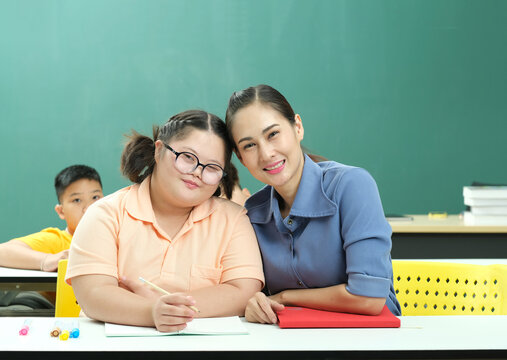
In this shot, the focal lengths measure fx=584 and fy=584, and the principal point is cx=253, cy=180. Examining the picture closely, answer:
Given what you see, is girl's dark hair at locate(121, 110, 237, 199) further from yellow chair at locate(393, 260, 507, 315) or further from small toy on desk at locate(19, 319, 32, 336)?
yellow chair at locate(393, 260, 507, 315)

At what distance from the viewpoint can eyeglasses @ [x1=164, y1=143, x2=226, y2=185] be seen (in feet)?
4.96

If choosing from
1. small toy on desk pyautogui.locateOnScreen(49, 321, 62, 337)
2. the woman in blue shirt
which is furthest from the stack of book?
small toy on desk pyautogui.locateOnScreen(49, 321, 62, 337)

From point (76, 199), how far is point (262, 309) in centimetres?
191

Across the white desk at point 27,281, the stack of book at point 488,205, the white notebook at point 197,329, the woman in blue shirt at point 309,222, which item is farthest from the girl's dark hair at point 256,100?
the stack of book at point 488,205

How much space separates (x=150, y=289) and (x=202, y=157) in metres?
0.36

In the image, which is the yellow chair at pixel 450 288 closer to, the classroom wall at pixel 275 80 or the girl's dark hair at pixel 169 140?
the girl's dark hair at pixel 169 140

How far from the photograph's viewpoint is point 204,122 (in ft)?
5.16

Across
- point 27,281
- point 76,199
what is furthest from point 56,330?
point 76,199

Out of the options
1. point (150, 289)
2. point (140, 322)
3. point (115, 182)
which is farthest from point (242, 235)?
point (115, 182)

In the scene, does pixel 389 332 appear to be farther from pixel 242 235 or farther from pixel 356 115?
pixel 356 115

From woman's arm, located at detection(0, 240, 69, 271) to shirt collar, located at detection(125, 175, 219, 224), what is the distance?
85cm

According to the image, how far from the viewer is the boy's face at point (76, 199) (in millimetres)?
2941

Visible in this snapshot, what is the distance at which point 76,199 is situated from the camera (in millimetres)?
3000

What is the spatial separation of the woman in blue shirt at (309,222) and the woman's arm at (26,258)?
0.99 metres
